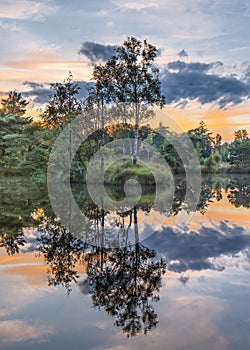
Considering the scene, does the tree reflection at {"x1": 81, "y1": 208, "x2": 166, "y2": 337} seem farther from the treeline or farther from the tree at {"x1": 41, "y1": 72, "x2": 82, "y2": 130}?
the tree at {"x1": 41, "y1": 72, "x2": 82, "y2": 130}

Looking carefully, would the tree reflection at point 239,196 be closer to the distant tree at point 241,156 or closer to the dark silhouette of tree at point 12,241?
the dark silhouette of tree at point 12,241

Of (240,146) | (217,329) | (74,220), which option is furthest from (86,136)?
(240,146)

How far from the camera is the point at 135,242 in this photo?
756 cm

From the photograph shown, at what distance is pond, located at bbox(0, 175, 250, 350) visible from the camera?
3.51 meters

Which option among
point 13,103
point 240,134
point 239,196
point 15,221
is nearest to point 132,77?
point 239,196

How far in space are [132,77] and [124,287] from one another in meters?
22.8

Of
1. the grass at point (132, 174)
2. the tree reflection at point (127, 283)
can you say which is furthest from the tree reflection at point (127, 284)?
the grass at point (132, 174)

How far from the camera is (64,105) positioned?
28859 millimetres

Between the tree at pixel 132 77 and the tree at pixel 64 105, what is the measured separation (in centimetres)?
258

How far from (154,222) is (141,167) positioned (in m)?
14.3

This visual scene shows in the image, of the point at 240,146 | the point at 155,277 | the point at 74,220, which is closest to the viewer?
the point at 155,277

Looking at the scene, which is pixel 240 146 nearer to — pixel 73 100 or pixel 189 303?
pixel 73 100

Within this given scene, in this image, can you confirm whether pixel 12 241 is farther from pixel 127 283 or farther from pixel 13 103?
pixel 13 103

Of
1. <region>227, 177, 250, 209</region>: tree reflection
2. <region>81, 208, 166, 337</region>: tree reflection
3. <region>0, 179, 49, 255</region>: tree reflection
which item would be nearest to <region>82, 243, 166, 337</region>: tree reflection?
<region>81, 208, 166, 337</region>: tree reflection
